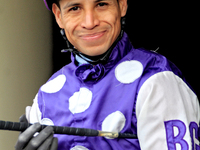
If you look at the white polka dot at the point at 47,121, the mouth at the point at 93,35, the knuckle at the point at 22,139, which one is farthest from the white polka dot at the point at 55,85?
the knuckle at the point at 22,139

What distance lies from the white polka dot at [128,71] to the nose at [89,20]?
182 millimetres

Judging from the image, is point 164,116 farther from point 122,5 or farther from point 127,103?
point 122,5

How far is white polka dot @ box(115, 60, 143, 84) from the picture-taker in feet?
3.83

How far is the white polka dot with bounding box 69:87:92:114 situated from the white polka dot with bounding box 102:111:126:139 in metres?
0.09

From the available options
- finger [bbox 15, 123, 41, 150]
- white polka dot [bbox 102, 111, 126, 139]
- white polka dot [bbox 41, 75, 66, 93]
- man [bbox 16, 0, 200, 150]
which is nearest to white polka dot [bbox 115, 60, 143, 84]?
man [bbox 16, 0, 200, 150]

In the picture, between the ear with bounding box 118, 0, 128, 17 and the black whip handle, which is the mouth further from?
the black whip handle

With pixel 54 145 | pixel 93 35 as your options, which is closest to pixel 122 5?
pixel 93 35

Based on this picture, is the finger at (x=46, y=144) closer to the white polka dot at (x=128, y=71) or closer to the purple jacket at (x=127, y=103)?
the purple jacket at (x=127, y=103)

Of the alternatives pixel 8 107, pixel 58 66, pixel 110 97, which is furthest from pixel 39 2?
pixel 110 97

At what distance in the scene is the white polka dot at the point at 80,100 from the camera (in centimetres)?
117

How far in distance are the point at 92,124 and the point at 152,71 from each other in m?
0.27

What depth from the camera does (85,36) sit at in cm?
120

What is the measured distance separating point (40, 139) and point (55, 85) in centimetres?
35

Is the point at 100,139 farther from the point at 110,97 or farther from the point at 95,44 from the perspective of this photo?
the point at 95,44
